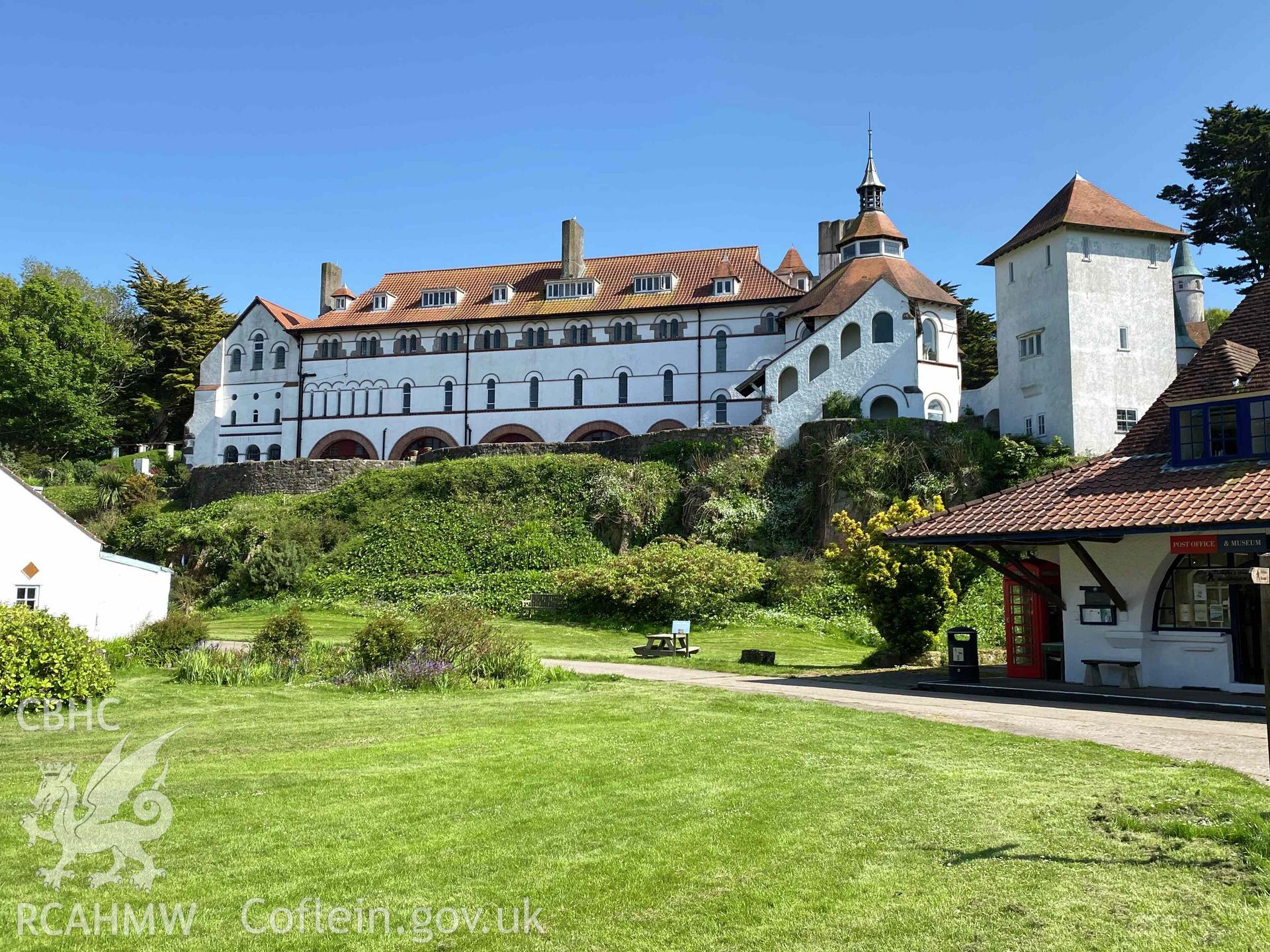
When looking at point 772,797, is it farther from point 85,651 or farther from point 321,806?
point 85,651

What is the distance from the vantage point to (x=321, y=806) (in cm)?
871

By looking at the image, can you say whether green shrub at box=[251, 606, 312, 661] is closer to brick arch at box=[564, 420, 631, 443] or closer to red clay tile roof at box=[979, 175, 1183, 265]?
red clay tile roof at box=[979, 175, 1183, 265]

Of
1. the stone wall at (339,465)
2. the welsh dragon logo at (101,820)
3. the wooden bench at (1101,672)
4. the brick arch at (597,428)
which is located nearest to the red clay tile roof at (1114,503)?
the wooden bench at (1101,672)

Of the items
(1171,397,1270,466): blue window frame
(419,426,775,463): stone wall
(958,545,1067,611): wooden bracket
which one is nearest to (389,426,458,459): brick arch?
(419,426,775,463): stone wall

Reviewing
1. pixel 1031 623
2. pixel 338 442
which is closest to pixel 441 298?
pixel 338 442

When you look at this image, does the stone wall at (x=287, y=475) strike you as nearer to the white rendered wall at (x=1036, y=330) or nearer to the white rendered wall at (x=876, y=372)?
the white rendered wall at (x=876, y=372)

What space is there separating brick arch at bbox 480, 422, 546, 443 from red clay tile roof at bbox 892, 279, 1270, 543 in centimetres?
4011

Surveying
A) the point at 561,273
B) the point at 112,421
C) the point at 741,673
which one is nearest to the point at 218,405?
the point at 112,421

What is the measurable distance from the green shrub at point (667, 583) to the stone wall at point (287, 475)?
58.2 feet

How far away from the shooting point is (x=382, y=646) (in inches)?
735

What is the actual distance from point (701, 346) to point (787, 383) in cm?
992

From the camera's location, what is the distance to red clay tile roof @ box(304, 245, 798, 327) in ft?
187

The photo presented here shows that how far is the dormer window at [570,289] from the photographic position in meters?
59.4

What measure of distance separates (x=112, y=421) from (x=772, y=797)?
6719 cm
